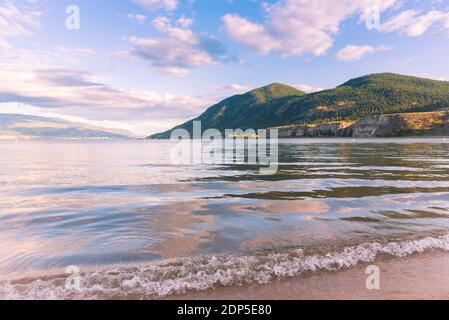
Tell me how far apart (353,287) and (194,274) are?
3800mm

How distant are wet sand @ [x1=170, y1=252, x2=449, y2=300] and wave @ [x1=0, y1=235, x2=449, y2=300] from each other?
0.92 feet

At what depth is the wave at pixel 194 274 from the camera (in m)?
6.61

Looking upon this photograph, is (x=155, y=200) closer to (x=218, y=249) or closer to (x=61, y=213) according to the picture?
(x=61, y=213)

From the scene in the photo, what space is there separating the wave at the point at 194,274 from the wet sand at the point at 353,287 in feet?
0.92

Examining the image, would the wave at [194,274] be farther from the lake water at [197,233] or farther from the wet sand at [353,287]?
the wet sand at [353,287]

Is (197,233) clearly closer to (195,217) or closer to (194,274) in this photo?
(195,217)

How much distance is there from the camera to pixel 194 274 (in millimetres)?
7383

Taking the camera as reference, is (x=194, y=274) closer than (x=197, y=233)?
Yes

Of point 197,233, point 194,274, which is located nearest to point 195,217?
point 197,233

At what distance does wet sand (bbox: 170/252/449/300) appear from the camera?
648 cm

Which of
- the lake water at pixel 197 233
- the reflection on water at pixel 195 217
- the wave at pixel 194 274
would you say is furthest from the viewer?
the reflection on water at pixel 195 217

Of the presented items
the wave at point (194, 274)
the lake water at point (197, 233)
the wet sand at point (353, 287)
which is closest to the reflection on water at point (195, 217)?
the lake water at point (197, 233)

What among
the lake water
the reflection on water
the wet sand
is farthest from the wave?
the reflection on water
